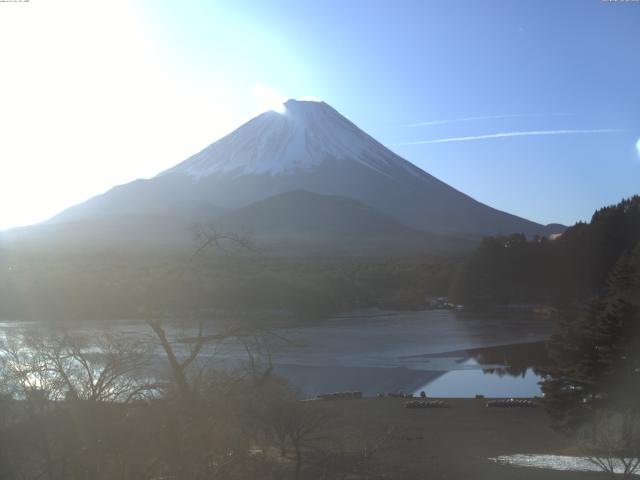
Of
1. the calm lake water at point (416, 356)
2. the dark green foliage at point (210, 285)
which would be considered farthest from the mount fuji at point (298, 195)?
the calm lake water at point (416, 356)

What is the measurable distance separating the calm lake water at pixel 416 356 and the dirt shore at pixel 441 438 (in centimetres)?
191

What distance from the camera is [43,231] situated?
6912 cm

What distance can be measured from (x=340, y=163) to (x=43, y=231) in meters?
40.8

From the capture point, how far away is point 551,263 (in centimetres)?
4350

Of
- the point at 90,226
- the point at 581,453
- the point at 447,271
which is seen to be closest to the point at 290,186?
the point at 90,226

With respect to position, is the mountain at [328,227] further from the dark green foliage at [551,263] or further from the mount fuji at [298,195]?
the dark green foliage at [551,263]

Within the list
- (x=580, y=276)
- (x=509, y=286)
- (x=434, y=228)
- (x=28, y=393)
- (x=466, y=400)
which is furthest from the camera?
(x=434, y=228)

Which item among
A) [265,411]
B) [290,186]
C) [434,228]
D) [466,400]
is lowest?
[466,400]

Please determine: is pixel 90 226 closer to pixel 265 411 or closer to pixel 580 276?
pixel 580 276

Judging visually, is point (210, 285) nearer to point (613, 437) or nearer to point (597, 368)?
point (597, 368)

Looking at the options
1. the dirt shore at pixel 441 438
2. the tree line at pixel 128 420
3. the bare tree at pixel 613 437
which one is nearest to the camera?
the tree line at pixel 128 420

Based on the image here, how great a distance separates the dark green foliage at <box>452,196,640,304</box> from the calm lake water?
8056 millimetres

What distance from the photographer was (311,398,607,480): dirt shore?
9.41 m

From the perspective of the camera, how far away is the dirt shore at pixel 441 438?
9.41 metres
